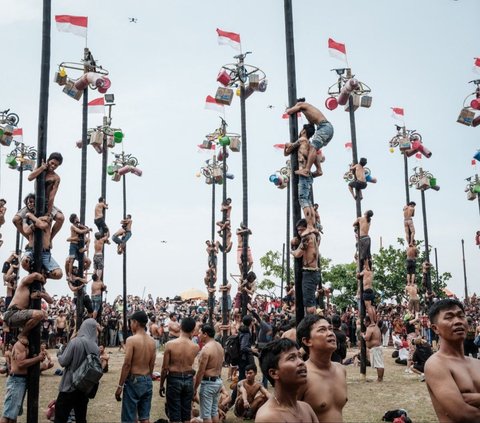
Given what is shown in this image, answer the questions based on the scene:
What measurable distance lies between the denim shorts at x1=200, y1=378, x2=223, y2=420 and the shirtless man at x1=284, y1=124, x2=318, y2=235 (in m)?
3.01

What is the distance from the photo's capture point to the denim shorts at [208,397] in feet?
27.5

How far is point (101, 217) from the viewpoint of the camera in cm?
2009

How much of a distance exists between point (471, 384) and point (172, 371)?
196 inches

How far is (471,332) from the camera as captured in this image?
55.7 feet

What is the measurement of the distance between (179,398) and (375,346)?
945cm

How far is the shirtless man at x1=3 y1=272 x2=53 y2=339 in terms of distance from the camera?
24.5ft

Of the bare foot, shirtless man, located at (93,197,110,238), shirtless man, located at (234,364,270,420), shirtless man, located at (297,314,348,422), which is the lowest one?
shirtless man, located at (234,364,270,420)

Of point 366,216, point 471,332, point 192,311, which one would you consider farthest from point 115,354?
point 471,332

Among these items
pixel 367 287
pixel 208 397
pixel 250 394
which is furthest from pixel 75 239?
pixel 367 287

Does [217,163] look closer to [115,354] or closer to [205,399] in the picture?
[115,354]

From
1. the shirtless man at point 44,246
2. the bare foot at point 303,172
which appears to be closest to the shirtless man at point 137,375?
the shirtless man at point 44,246

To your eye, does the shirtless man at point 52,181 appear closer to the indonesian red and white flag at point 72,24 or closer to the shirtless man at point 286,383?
the shirtless man at point 286,383

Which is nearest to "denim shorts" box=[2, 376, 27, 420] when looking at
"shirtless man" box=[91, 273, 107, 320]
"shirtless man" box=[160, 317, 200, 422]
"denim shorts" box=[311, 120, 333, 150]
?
"shirtless man" box=[160, 317, 200, 422]

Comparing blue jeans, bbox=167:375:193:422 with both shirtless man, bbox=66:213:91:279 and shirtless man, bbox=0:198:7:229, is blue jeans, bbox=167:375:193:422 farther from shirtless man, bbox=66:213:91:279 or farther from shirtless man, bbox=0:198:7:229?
shirtless man, bbox=0:198:7:229
